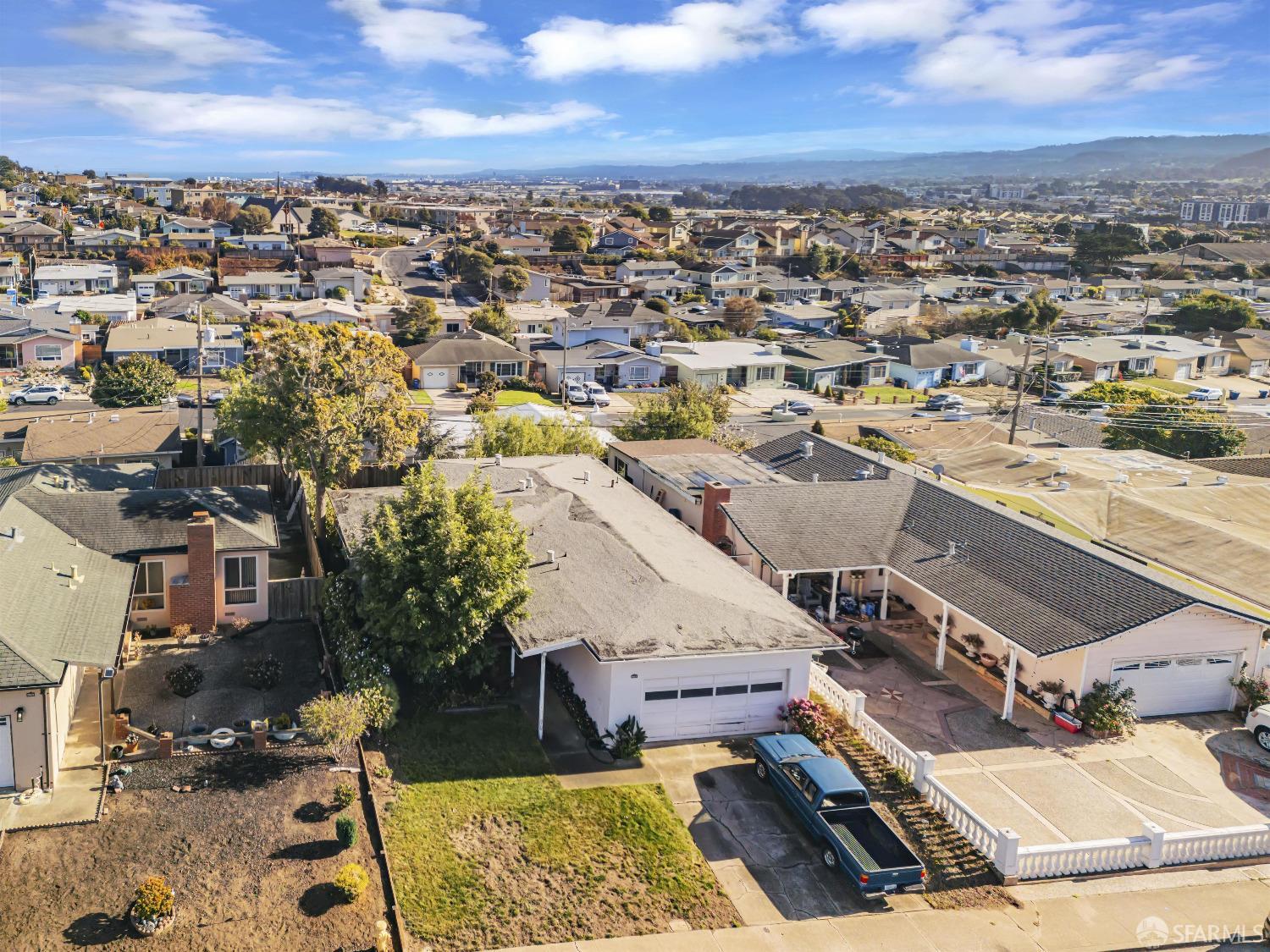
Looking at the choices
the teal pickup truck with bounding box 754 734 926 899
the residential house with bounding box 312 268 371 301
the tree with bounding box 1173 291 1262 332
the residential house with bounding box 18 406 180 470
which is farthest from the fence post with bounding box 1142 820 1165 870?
the tree with bounding box 1173 291 1262 332

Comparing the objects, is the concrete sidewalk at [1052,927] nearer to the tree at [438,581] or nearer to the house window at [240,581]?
the tree at [438,581]

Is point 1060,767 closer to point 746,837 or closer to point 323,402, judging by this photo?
point 746,837

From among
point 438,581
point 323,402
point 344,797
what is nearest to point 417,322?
point 323,402

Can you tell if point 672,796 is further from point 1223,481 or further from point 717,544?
point 1223,481

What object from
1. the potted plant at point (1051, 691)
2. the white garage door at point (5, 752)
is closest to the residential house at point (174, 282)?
the white garage door at point (5, 752)

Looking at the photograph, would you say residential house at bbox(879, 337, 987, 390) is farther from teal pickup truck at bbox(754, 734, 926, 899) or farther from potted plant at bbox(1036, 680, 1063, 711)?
teal pickup truck at bbox(754, 734, 926, 899)

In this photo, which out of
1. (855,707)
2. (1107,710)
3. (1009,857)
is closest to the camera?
(1009,857)
